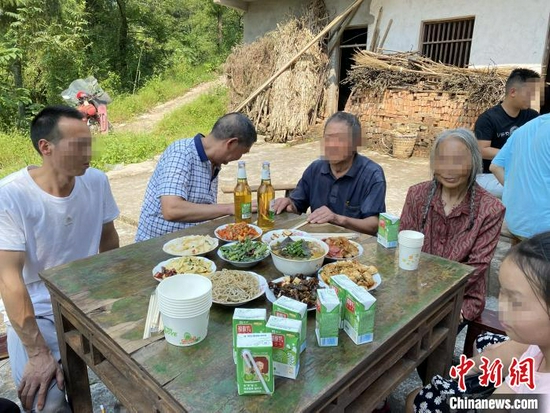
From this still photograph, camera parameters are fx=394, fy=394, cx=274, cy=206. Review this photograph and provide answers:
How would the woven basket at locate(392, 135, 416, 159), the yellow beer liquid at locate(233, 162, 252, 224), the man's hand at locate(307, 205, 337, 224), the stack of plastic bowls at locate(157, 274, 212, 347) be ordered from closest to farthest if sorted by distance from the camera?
the stack of plastic bowls at locate(157, 274, 212, 347) < the yellow beer liquid at locate(233, 162, 252, 224) < the man's hand at locate(307, 205, 337, 224) < the woven basket at locate(392, 135, 416, 159)

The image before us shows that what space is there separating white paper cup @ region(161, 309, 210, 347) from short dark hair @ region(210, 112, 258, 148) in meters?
1.61

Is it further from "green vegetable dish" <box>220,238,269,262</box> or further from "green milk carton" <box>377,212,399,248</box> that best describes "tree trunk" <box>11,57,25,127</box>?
"green milk carton" <box>377,212,399,248</box>

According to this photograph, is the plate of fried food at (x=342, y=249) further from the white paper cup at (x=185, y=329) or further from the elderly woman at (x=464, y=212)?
the white paper cup at (x=185, y=329)

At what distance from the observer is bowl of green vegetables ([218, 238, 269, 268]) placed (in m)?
1.77

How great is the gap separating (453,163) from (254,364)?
5.39 feet

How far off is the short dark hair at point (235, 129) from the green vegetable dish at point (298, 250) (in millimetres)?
1069

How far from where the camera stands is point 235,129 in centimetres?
263

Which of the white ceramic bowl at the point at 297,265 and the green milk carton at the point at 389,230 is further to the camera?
the green milk carton at the point at 389,230

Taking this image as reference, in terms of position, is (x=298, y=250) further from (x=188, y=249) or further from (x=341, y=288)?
(x=188, y=249)

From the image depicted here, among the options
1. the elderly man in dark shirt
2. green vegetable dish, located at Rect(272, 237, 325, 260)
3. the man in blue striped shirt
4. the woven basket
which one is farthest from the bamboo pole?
green vegetable dish, located at Rect(272, 237, 325, 260)

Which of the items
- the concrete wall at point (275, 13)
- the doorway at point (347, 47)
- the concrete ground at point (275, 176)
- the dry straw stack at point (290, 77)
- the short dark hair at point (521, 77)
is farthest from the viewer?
the doorway at point (347, 47)

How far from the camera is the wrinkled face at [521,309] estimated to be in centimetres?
112

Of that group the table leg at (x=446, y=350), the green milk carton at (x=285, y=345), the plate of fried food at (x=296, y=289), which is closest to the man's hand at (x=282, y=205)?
the plate of fried food at (x=296, y=289)

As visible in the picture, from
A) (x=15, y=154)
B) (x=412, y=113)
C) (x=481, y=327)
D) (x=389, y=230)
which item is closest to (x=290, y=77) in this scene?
(x=412, y=113)
